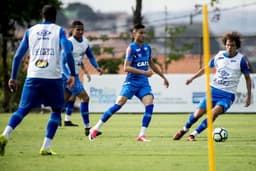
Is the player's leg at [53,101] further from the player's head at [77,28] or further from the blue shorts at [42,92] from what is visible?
the player's head at [77,28]

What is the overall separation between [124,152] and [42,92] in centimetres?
172

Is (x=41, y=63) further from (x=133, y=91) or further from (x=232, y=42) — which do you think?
(x=232, y=42)

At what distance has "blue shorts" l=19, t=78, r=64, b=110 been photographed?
496 inches

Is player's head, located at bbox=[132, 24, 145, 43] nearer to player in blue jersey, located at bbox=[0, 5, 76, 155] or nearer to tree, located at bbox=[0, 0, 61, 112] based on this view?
player in blue jersey, located at bbox=[0, 5, 76, 155]

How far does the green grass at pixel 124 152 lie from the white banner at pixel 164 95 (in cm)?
970

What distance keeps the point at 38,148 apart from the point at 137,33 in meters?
3.26

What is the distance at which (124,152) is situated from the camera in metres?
13.4

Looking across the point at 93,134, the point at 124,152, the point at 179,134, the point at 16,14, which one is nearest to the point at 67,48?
the point at 124,152

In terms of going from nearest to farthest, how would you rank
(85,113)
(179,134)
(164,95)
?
(179,134) < (85,113) < (164,95)

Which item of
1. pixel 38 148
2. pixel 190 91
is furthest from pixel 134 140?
pixel 190 91

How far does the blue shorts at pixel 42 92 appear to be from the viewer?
41.4 ft

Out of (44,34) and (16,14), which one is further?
(16,14)

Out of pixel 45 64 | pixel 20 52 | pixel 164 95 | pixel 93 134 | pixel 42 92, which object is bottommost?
pixel 164 95

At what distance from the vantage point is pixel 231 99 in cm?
1595
